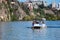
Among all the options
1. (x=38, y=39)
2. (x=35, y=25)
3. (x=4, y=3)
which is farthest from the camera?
(x=4, y=3)

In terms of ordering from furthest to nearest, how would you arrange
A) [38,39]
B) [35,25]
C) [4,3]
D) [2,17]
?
[4,3], [2,17], [35,25], [38,39]

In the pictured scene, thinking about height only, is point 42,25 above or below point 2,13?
above

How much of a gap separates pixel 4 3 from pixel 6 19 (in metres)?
13.5

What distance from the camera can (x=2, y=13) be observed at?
183 metres

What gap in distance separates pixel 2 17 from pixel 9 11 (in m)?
18.1

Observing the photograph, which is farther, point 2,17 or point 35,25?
point 2,17

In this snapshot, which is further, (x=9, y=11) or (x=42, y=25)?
(x=9, y=11)

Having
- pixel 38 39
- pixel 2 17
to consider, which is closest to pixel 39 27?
pixel 38 39

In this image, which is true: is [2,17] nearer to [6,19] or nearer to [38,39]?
[6,19]

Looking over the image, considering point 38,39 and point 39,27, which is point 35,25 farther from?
point 38,39

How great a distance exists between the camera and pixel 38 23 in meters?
80.8

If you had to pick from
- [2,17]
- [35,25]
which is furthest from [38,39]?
[2,17]

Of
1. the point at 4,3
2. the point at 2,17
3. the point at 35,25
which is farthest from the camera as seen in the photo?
the point at 4,3

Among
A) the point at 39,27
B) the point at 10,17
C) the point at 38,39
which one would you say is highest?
the point at 38,39
